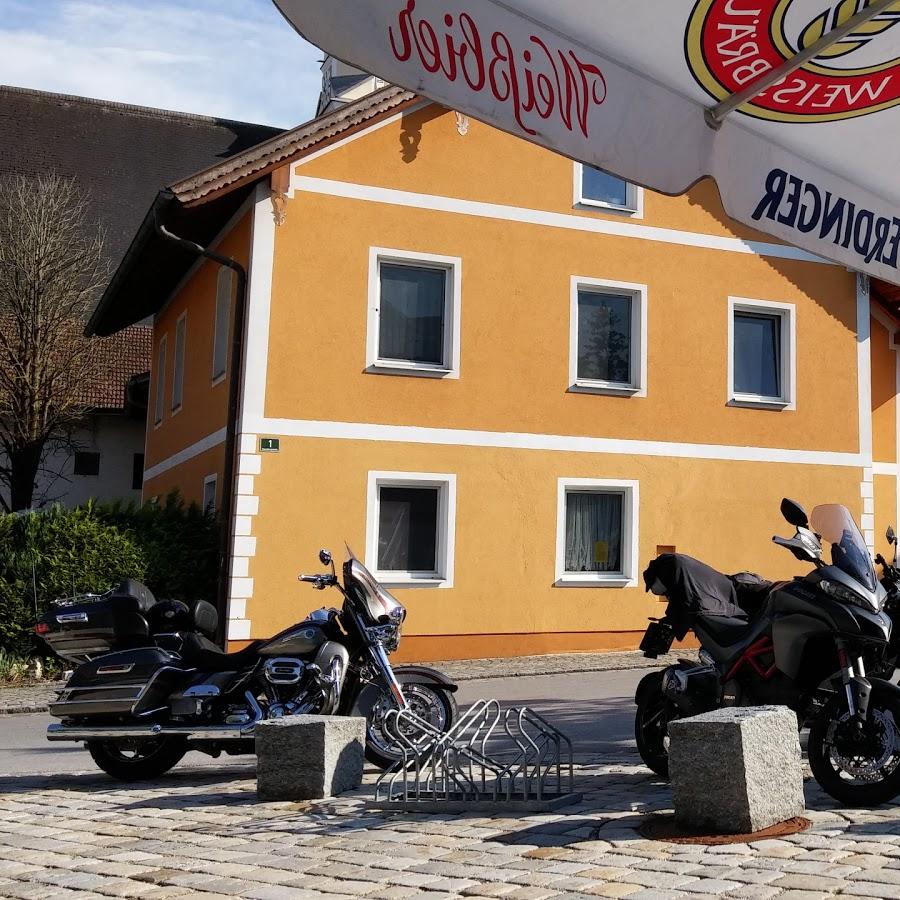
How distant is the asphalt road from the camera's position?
959 cm

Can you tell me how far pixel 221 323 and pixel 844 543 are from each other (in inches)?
551

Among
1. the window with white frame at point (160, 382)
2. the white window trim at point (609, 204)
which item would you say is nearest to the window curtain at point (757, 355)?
the white window trim at point (609, 204)

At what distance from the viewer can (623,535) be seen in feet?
62.1

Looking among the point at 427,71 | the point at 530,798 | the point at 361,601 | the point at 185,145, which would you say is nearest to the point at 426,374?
the point at 361,601

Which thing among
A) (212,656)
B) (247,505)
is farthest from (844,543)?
(247,505)

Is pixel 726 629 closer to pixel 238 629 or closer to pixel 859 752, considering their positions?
pixel 859 752

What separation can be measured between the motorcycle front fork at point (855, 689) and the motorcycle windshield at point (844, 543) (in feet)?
1.53

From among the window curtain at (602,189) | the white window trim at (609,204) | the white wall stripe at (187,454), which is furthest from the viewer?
the window curtain at (602,189)

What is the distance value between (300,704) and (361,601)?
74cm

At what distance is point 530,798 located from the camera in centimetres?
687

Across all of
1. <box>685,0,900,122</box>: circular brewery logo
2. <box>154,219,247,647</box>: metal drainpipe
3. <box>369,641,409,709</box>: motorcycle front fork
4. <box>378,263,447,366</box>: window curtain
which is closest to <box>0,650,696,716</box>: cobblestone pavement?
<box>154,219,247,647</box>: metal drainpipe

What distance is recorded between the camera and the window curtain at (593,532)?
734 inches

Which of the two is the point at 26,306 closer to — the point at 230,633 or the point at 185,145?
the point at 230,633

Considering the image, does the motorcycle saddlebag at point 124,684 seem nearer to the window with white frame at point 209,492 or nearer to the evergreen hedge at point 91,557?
the evergreen hedge at point 91,557
